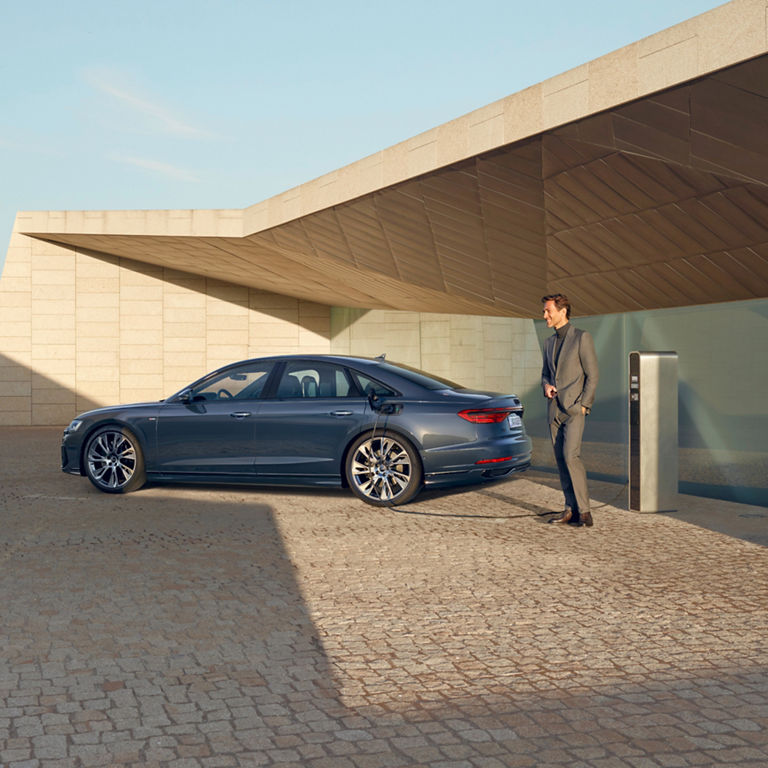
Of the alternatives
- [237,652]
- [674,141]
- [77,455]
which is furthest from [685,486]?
[237,652]

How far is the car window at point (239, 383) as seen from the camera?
34.0ft

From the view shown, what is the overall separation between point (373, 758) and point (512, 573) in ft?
10.7

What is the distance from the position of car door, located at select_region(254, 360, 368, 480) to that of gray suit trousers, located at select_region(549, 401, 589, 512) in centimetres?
205

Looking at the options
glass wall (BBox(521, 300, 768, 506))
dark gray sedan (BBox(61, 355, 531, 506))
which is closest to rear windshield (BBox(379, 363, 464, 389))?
dark gray sedan (BBox(61, 355, 531, 506))

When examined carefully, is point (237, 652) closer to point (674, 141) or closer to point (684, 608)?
point (684, 608)

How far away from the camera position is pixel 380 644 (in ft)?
15.8

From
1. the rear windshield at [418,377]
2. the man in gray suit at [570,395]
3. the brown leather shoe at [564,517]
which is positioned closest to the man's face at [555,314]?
the man in gray suit at [570,395]

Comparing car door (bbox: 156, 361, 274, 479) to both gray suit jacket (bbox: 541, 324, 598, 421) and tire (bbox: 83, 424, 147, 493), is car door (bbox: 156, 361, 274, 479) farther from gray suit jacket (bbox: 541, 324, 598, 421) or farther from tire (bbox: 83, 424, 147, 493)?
gray suit jacket (bbox: 541, 324, 598, 421)

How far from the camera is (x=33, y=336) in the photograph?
27109 mm

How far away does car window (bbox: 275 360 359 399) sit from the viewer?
10.0 metres

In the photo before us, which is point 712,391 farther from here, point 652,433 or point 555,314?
point 555,314

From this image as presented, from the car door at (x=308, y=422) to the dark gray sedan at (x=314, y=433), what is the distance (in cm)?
1

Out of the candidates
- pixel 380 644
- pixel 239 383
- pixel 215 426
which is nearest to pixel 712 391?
pixel 239 383

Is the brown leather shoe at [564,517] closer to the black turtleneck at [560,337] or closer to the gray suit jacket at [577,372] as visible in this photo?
the gray suit jacket at [577,372]
